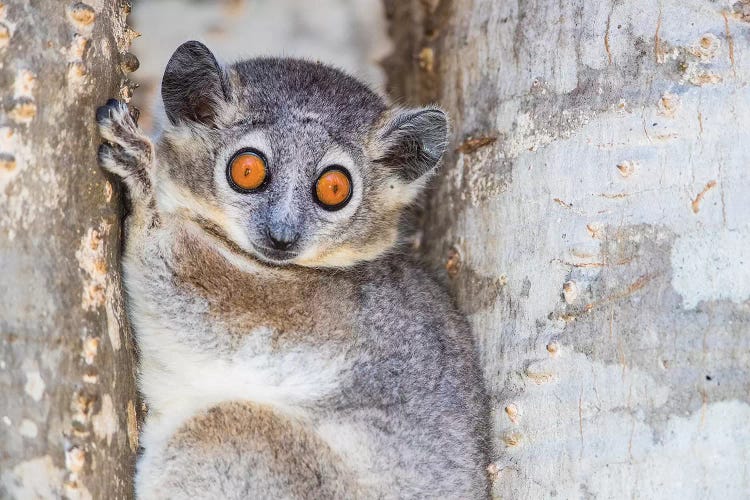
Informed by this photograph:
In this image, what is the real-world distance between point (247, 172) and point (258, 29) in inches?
127

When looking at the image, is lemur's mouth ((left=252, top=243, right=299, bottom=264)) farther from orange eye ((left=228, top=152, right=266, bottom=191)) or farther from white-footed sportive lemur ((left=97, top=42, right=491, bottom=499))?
orange eye ((left=228, top=152, right=266, bottom=191))

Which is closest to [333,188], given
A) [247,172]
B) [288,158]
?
[288,158]

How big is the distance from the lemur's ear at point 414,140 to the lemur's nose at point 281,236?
831 millimetres

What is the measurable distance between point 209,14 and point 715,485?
538cm

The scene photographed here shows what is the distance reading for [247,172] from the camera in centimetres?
406

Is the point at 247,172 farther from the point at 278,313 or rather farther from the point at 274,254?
the point at 278,313

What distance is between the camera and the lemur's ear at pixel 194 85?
408 cm

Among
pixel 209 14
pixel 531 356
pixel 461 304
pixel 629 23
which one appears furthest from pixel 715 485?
pixel 209 14

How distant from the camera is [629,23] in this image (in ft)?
12.8

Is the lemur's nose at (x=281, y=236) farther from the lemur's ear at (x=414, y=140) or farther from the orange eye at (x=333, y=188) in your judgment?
the lemur's ear at (x=414, y=140)

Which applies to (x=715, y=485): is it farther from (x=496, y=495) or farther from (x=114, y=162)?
(x=114, y=162)

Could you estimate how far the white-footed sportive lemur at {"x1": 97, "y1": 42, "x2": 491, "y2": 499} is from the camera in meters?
3.60

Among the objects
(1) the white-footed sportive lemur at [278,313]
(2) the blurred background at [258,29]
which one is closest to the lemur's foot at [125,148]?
(1) the white-footed sportive lemur at [278,313]

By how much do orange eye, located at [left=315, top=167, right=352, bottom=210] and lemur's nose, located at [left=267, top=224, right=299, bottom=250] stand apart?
29 cm
